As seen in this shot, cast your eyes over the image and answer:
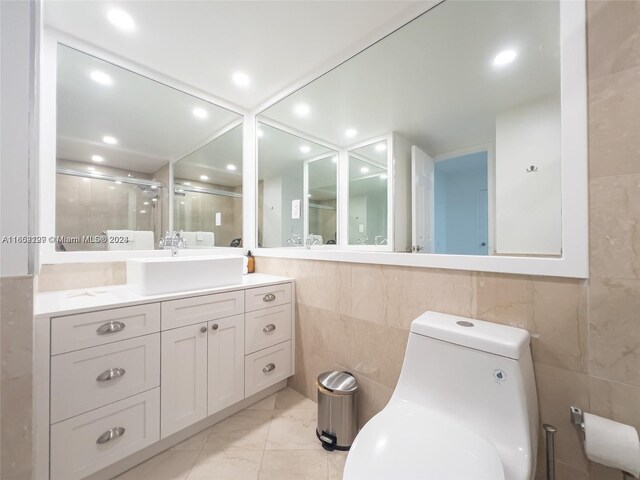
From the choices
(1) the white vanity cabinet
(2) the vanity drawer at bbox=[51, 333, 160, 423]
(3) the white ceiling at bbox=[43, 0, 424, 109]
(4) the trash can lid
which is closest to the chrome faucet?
(1) the white vanity cabinet

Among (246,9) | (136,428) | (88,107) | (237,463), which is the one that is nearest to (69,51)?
(88,107)

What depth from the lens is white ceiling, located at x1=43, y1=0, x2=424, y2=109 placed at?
134cm

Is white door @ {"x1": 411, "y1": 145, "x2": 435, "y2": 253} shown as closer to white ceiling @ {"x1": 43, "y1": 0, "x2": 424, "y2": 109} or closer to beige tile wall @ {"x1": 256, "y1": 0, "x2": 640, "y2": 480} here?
beige tile wall @ {"x1": 256, "y1": 0, "x2": 640, "y2": 480}

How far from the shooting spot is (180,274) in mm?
1415

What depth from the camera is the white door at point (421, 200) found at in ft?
4.88

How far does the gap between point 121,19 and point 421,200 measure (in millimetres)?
2003

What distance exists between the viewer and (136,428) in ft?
3.85

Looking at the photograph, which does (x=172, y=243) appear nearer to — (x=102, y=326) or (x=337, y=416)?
(x=102, y=326)

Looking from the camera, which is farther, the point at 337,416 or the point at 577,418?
the point at 337,416

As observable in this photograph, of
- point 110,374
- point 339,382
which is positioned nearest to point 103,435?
point 110,374

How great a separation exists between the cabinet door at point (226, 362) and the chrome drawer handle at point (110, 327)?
416mm

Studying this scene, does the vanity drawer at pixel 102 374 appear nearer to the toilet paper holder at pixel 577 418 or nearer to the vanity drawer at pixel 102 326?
the vanity drawer at pixel 102 326

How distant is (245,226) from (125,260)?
3.15 feet

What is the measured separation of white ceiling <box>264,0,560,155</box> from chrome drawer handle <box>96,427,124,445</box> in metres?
2.12
